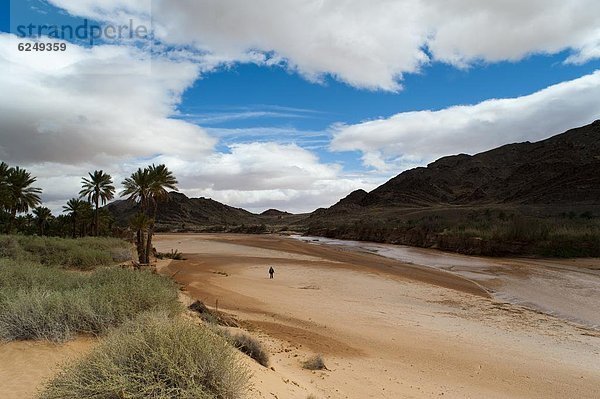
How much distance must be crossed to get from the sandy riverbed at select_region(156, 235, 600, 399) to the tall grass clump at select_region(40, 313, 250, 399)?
104 centimetres

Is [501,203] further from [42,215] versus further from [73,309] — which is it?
[73,309]

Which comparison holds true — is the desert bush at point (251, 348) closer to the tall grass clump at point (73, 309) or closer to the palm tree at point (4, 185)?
the tall grass clump at point (73, 309)

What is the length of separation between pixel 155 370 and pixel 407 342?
807 centimetres

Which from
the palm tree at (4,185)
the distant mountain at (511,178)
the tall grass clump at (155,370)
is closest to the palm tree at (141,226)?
the palm tree at (4,185)

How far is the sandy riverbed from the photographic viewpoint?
26.1 feet

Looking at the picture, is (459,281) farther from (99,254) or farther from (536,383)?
(99,254)

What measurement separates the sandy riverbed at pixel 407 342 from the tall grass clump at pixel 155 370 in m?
1.04

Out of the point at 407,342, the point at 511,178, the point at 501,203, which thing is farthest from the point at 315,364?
the point at 511,178

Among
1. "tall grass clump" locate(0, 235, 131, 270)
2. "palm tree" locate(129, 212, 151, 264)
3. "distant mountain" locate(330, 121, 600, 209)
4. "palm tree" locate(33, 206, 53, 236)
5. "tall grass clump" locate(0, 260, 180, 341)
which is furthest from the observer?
"distant mountain" locate(330, 121, 600, 209)

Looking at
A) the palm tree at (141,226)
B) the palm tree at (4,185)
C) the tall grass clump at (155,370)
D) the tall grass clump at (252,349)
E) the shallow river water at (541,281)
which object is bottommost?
the shallow river water at (541,281)

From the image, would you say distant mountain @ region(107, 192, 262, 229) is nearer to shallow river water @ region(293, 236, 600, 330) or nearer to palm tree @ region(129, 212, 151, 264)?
palm tree @ region(129, 212, 151, 264)

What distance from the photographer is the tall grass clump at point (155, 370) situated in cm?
463

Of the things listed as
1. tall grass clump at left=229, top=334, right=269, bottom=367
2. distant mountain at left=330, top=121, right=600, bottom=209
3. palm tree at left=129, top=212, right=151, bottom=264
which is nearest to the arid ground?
tall grass clump at left=229, top=334, right=269, bottom=367

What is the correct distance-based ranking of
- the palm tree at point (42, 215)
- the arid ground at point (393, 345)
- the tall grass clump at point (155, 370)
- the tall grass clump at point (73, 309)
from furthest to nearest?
the palm tree at point (42, 215)
the tall grass clump at point (73, 309)
the arid ground at point (393, 345)
the tall grass clump at point (155, 370)
